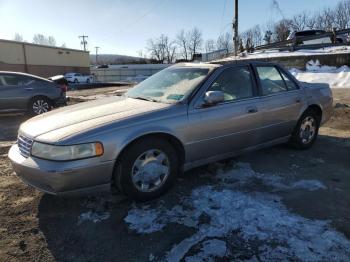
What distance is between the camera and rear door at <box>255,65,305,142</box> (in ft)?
16.0

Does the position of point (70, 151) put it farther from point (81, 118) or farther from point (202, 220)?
point (202, 220)

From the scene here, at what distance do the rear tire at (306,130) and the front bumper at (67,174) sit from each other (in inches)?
130

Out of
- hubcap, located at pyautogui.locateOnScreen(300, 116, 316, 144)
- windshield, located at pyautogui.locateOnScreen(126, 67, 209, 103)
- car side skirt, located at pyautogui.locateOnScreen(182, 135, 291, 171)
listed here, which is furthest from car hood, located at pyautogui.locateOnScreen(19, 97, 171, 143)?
hubcap, located at pyautogui.locateOnScreen(300, 116, 316, 144)

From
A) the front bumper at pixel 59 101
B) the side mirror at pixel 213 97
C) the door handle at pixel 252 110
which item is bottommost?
A: the front bumper at pixel 59 101

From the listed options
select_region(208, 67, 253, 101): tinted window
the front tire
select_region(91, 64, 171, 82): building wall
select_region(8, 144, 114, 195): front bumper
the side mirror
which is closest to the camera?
select_region(8, 144, 114, 195): front bumper

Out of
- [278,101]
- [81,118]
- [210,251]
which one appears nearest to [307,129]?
[278,101]

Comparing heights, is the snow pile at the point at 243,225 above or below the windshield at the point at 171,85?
below

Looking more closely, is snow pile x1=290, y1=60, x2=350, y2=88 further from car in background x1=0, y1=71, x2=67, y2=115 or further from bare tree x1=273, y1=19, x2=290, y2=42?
bare tree x1=273, y1=19, x2=290, y2=42

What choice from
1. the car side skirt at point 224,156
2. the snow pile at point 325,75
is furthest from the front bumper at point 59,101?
the snow pile at point 325,75

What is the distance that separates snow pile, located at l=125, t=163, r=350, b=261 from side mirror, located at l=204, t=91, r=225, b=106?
3.35 ft

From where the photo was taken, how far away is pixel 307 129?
224 inches

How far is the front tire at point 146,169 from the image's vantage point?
3.60 m

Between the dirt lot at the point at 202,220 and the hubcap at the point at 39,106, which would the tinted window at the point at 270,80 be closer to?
the dirt lot at the point at 202,220

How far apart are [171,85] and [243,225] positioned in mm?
2069
